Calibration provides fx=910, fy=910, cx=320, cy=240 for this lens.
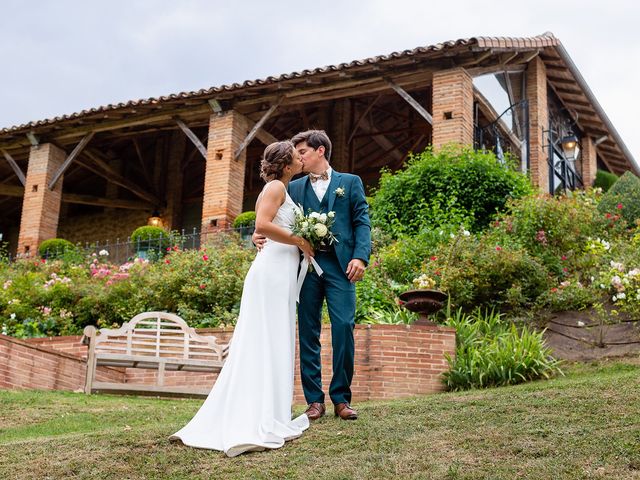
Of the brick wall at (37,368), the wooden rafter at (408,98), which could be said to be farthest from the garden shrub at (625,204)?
the brick wall at (37,368)

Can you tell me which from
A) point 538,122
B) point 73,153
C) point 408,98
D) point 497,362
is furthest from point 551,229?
point 73,153

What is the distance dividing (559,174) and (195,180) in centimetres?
886

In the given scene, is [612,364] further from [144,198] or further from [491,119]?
[144,198]

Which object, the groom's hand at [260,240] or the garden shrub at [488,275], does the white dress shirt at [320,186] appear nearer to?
the groom's hand at [260,240]

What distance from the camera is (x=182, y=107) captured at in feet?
55.5

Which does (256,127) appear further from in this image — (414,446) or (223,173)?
(414,446)

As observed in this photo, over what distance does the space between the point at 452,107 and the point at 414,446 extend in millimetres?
10201

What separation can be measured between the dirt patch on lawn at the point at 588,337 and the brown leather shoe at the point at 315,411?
14.4 ft

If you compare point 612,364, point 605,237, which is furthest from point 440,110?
point 612,364

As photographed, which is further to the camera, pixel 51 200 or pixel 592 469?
pixel 51 200

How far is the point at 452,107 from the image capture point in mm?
14523

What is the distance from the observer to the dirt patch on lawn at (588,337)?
9.19 metres

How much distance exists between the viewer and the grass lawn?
14.9ft

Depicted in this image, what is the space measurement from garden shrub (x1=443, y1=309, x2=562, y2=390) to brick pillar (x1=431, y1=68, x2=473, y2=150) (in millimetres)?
6119
